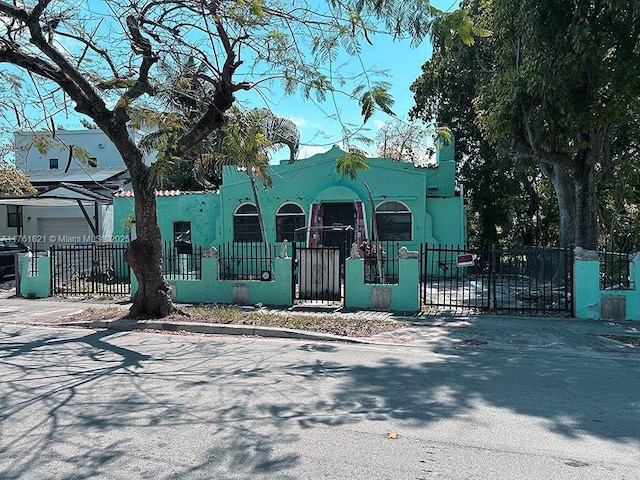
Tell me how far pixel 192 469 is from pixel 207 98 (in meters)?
8.75

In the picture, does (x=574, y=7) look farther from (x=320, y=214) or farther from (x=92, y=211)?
(x=92, y=211)

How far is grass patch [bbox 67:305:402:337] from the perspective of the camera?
9602mm

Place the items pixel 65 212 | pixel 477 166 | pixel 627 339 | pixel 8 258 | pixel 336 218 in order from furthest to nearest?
pixel 65 212
pixel 477 166
pixel 336 218
pixel 8 258
pixel 627 339

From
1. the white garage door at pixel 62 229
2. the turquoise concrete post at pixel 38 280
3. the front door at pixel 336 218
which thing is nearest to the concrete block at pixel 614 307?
the front door at pixel 336 218

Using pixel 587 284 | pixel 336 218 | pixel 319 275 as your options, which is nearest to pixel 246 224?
pixel 336 218

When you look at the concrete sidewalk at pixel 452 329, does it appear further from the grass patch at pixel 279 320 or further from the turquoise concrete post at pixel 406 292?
the turquoise concrete post at pixel 406 292

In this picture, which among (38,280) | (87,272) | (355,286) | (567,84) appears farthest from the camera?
(87,272)

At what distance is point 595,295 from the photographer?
10.9 meters

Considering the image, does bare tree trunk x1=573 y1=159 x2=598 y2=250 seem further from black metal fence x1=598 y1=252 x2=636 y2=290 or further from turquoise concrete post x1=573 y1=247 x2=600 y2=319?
turquoise concrete post x1=573 y1=247 x2=600 y2=319

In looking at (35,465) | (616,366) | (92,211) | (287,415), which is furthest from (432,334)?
(92,211)

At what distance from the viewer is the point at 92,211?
24.6m

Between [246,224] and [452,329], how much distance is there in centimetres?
1165

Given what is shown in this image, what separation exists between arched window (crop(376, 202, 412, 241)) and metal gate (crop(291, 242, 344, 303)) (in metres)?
6.98

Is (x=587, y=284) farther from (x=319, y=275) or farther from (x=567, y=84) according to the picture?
(x=319, y=275)
